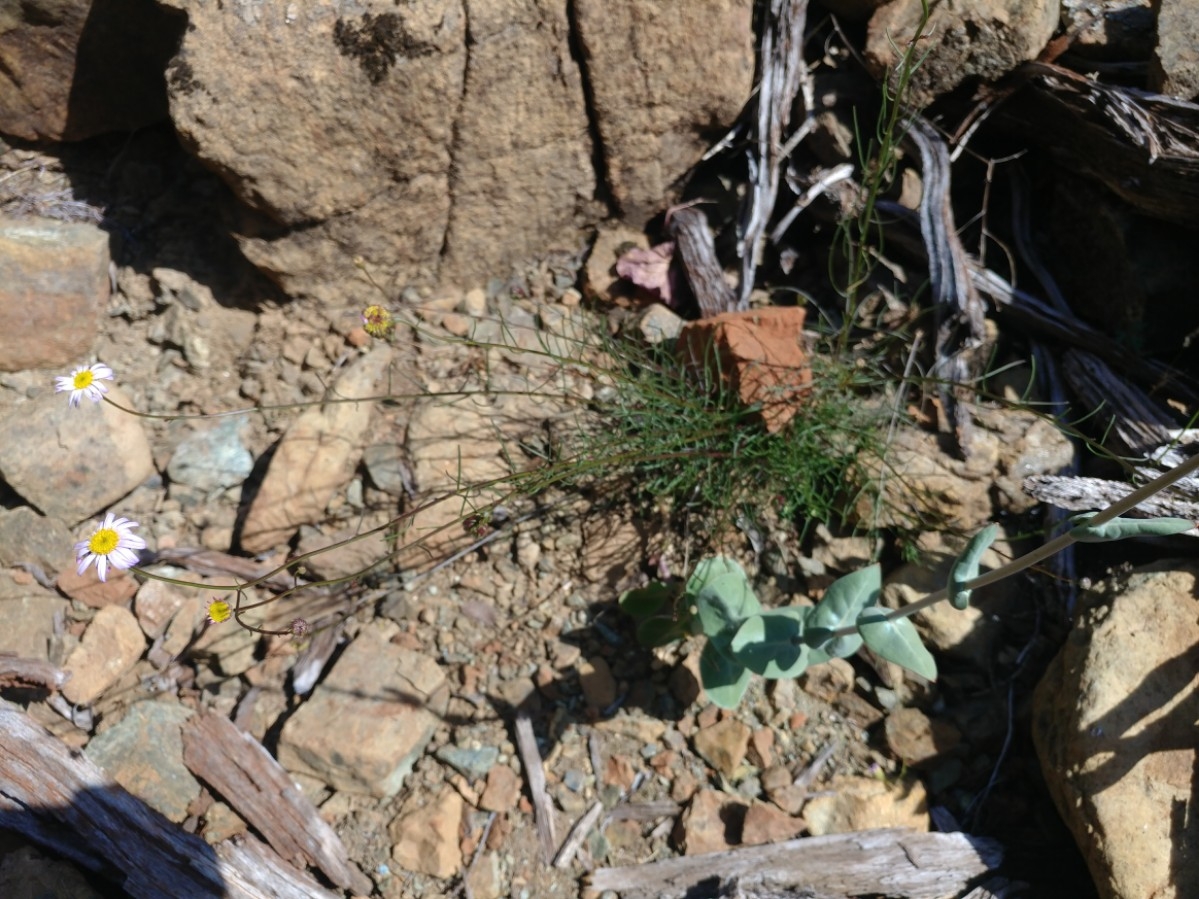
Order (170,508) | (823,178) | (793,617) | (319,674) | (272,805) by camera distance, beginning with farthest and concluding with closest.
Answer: (823,178), (170,508), (319,674), (272,805), (793,617)

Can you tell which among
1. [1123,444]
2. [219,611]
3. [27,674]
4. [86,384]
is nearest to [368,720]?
[219,611]

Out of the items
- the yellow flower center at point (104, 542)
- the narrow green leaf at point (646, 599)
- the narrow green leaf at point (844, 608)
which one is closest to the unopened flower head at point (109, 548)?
the yellow flower center at point (104, 542)

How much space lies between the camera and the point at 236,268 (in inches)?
130

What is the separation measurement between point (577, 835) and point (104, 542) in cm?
144

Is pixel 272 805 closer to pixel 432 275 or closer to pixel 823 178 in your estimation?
pixel 432 275

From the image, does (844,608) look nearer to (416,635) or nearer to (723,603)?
(723,603)

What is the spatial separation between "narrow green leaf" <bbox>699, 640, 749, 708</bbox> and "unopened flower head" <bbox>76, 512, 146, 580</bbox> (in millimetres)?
1439

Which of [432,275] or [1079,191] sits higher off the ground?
[1079,191]

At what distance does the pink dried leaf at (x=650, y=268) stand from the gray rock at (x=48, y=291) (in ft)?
6.01

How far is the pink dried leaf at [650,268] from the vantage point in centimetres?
333

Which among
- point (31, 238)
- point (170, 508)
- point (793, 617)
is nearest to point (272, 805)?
point (170, 508)

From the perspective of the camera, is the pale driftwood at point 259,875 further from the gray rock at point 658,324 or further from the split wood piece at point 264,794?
the gray rock at point 658,324

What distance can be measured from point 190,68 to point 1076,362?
9.58 ft

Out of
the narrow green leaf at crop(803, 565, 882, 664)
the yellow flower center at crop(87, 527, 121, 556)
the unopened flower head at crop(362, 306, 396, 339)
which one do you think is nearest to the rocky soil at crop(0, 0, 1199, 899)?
the unopened flower head at crop(362, 306, 396, 339)
